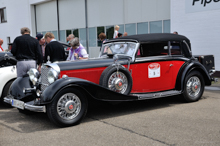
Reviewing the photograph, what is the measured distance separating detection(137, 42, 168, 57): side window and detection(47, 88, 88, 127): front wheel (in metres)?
1.83

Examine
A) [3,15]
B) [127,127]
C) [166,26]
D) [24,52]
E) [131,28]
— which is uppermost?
[3,15]

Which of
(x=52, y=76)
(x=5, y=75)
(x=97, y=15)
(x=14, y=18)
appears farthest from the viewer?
(x=14, y=18)

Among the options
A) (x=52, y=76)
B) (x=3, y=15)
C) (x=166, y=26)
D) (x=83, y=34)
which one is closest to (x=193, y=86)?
(x=52, y=76)

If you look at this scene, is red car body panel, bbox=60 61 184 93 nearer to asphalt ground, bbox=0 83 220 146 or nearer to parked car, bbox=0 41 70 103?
asphalt ground, bbox=0 83 220 146

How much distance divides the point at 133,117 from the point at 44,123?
1740 mm

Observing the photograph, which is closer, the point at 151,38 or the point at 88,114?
the point at 88,114

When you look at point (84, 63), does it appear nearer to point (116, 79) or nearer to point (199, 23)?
point (116, 79)

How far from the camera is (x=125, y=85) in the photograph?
18.1 feet

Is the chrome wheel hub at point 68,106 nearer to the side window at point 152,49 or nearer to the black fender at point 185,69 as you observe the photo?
the side window at point 152,49

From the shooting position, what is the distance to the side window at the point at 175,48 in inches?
251

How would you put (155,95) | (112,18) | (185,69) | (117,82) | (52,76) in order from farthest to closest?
(112,18)
(185,69)
(155,95)
(117,82)
(52,76)

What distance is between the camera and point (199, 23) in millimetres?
11227

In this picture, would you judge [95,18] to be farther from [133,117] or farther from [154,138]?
[154,138]

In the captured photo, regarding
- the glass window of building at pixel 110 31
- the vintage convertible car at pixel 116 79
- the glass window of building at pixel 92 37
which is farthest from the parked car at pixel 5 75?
the glass window of building at pixel 92 37
